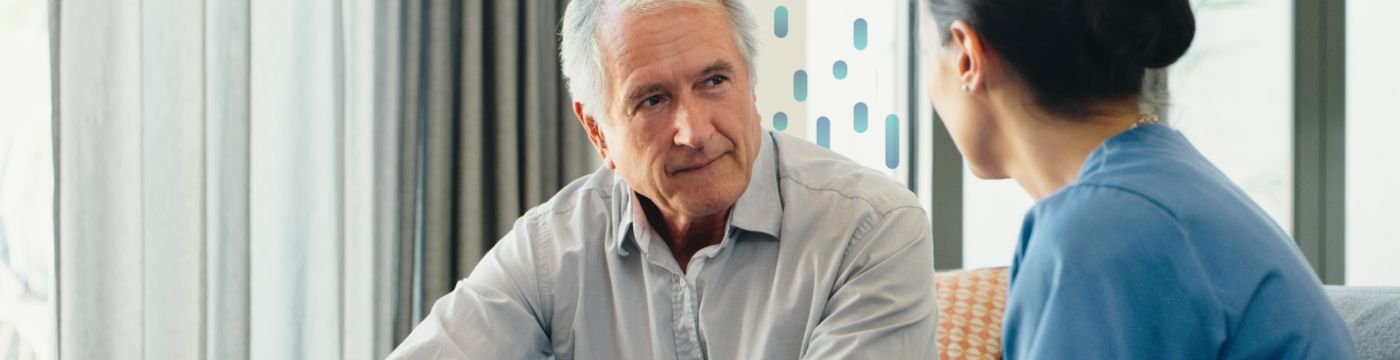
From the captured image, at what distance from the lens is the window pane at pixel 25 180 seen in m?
2.00

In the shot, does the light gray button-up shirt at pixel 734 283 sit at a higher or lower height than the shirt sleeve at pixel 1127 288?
lower

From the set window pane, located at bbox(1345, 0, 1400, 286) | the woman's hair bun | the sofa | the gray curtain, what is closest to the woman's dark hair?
the woman's hair bun

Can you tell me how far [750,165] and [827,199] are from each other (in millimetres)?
122

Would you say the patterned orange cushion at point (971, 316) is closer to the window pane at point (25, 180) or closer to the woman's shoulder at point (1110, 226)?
the woman's shoulder at point (1110, 226)

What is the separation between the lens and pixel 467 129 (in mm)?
2492

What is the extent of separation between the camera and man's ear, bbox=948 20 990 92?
2.54ft

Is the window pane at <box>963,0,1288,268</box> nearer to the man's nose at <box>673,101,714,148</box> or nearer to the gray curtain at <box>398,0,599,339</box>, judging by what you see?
the gray curtain at <box>398,0,599,339</box>

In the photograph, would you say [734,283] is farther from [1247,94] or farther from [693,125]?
[1247,94]

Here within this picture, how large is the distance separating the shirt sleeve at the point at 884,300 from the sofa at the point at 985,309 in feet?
1.55

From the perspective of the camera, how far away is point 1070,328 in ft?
2.10

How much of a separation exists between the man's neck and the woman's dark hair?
2.22 feet

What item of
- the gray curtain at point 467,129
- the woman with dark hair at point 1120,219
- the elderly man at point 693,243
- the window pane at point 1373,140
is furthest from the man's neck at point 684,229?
the window pane at point 1373,140

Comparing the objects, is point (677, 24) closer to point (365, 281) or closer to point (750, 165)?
point (750, 165)

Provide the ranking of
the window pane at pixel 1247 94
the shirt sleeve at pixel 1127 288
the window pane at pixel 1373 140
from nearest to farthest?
1. the shirt sleeve at pixel 1127 288
2. the window pane at pixel 1373 140
3. the window pane at pixel 1247 94
